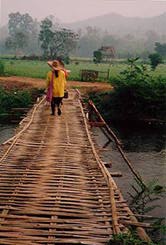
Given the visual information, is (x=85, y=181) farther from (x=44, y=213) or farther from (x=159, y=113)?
(x=159, y=113)

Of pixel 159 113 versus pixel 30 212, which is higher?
pixel 30 212

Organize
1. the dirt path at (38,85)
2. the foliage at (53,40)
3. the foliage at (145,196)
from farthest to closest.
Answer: the foliage at (53,40)
the dirt path at (38,85)
the foliage at (145,196)

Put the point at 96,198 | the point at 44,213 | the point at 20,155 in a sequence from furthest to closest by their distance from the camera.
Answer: the point at 20,155 → the point at 96,198 → the point at 44,213

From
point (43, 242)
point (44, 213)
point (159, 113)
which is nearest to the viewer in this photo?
point (43, 242)

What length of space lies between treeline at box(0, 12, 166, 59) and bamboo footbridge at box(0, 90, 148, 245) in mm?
38725

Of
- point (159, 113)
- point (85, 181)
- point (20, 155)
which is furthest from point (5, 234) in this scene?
point (159, 113)

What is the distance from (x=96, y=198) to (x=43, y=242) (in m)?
1.12

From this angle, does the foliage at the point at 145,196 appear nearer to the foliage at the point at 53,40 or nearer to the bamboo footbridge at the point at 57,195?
the bamboo footbridge at the point at 57,195

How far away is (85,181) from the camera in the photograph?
17.9 feet

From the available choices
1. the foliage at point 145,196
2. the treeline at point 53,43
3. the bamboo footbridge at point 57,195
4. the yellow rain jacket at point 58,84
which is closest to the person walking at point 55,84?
the yellow rain jacket at point 58,84

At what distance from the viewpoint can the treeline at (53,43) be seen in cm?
4888

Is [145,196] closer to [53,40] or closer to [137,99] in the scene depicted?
[137,99]

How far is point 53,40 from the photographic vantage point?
48969 millimetres

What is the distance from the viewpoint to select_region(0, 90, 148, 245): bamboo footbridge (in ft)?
13.0
